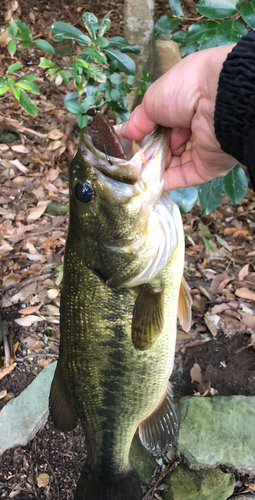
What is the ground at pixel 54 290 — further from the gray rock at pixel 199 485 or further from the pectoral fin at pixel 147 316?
the pectoral fin at pixel 147 316

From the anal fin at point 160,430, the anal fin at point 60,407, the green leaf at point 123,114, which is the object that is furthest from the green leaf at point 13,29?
the anal fin at point 160,430

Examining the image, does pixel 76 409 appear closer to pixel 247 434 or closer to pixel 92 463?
pixel 92 463

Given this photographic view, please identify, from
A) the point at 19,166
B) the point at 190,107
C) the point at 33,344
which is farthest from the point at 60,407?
the point at 19,166

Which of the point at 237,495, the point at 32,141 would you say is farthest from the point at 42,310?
the point at 32,141

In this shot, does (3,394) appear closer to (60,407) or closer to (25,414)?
(25,414)

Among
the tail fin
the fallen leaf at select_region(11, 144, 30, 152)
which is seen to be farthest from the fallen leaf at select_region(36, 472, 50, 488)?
the fallen leaf at select_region(11, 144, 30, 152)
